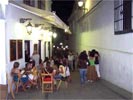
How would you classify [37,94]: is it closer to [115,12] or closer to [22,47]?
[22,47]

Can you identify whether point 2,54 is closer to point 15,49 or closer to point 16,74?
point 16,74

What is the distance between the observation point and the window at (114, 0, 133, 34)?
13.2 meters

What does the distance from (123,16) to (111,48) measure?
2.77 m

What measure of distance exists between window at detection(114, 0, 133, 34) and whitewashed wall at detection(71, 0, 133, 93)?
0.28m

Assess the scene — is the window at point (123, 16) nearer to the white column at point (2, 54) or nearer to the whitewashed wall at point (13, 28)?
the whitewashed wall at point (13, 28)

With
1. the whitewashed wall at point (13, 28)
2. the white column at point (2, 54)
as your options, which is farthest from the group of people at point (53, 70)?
the white column at point (2, 54)

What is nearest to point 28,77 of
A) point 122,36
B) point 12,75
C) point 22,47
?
point 12,75

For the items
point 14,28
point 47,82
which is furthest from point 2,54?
point 47,82

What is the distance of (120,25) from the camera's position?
14562 millimetres

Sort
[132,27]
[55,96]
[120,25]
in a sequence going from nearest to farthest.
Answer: [132,27]
[55,96]
[120,25]

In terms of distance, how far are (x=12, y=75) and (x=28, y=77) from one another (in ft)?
3.28

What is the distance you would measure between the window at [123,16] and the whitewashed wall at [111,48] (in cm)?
28

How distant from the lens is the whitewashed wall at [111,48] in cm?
1316

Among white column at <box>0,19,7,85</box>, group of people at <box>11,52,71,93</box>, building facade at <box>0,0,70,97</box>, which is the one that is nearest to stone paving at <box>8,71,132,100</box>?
group of people at <box>11,52,71,93</box>
